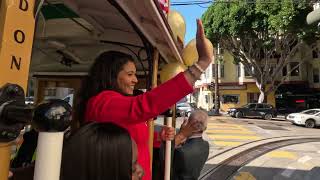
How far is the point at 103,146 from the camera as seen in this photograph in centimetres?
130

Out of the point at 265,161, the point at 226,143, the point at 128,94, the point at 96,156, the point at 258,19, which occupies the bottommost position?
the point at 265,161

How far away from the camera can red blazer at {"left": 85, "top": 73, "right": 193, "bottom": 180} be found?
52.4 inches

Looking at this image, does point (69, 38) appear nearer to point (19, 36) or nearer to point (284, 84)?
point (19, 36)

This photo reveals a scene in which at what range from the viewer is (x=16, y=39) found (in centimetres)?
97

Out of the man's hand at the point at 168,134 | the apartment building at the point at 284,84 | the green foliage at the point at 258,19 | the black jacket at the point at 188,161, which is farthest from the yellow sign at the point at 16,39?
the apartment building at the point at 284,84

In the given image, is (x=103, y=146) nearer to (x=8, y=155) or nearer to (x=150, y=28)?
(x=8, y=155)

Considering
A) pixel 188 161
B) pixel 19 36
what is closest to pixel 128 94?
pixel 19 36

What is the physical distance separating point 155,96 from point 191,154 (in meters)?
2.37

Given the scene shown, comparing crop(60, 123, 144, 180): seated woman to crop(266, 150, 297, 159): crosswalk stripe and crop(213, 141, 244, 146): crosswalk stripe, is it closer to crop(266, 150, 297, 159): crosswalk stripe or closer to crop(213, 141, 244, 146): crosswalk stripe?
crop(266, 150, 297, 159): crosswalk stripe

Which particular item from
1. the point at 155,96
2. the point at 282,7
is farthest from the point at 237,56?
the point at 155,96

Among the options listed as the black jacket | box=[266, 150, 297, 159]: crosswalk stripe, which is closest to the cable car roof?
the black jacket

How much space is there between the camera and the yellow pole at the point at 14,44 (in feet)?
3.02

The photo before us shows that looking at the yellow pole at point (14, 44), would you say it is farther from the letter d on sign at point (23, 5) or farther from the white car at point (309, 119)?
the white car at point (309, 119)

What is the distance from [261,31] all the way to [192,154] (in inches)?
1081
